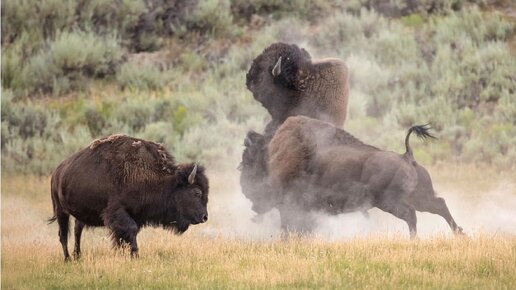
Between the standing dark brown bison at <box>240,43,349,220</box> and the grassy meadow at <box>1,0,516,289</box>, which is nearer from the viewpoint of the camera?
the grassy meadow at <box>1,0,516,289</box>

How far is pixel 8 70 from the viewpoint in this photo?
23.5 m

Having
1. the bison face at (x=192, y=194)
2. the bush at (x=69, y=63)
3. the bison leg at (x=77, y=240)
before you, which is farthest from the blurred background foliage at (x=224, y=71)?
the bison face at (x=192, y=194)

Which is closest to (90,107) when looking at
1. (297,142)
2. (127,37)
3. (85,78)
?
(85,78)

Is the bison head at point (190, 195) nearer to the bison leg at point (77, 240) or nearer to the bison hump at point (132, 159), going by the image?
the bison hump at point (132, 159)

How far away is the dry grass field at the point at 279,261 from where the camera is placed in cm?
832

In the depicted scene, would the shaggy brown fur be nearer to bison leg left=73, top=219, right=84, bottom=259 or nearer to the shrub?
bison leg left=73, top=219, right=84, bottom=259

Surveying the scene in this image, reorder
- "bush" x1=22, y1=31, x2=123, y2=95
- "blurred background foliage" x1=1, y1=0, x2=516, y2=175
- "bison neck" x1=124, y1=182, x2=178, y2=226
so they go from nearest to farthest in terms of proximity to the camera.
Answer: "bison neck" x1=124, y1=182, x2=178, y2=226, "blurred background foliage" x1=1, y1=0, x2=516, y2=175, "bush" x1=22, y1=31, x2=123, y2=95

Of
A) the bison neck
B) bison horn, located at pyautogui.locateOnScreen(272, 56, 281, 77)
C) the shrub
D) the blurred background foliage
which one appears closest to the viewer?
the bison neck

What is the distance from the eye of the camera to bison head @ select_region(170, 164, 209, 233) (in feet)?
32.6

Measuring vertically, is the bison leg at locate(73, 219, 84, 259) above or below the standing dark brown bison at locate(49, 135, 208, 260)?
below

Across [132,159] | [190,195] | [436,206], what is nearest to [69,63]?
[132,159]

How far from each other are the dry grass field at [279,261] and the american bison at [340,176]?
34 centimetres

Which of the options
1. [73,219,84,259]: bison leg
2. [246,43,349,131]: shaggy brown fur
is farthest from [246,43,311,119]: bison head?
[73,219,84,259]: bison leg

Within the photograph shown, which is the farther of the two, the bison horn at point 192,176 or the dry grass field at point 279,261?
the bison horn at point 192,176
